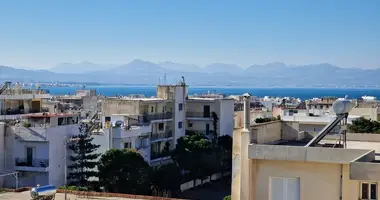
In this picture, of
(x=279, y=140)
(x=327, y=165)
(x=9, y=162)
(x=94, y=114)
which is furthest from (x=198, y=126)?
(x=327, y=165)

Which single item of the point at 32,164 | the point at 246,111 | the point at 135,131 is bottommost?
the point at 32,164

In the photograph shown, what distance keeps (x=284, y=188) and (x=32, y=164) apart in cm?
2992

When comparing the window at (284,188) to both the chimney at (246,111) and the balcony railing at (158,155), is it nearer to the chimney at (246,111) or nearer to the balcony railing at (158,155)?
the chimney at (246,111)

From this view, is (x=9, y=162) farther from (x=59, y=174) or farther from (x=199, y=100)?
(x=199, y=100)

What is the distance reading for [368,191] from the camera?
11.2 meters

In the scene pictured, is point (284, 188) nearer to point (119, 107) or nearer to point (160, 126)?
point (119, 107)

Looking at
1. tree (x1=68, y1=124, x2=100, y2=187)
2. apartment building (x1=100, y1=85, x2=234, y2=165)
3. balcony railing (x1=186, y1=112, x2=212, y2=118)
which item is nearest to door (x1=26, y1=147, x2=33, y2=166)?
tree (x1=68, y1=124, x2=100, y2=187)

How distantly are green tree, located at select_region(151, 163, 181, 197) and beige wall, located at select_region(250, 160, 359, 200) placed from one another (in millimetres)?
28729

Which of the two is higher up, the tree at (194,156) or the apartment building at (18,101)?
the apartment building at (18,101)

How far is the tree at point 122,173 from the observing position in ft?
123

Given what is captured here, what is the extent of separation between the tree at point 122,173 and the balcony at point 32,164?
359 centimetres

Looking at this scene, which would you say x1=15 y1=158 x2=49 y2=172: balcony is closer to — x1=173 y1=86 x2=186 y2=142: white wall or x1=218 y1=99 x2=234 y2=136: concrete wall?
x1=173 y1=86 x2=186 y2=142: white wall

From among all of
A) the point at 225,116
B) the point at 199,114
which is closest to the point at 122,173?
the point at 199,114

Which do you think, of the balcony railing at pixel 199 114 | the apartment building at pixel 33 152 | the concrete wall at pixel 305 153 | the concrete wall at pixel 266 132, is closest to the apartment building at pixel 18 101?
the apartment building at pixel 33 152
